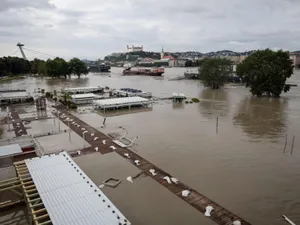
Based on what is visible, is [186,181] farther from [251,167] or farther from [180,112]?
[180,112]

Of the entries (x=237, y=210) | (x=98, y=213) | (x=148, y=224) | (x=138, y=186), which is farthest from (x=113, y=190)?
(x=237, y=210)

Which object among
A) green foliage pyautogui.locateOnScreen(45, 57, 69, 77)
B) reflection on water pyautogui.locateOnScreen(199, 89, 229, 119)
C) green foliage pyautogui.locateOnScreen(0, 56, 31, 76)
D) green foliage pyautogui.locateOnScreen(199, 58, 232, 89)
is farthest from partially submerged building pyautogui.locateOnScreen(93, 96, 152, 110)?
green foliage pyautogui.locateOnScreen(0, 56, 31, 76)

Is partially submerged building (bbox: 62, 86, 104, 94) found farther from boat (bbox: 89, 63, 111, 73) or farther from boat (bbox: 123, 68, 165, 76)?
boat (bbox: 89, 63, 111, 73)

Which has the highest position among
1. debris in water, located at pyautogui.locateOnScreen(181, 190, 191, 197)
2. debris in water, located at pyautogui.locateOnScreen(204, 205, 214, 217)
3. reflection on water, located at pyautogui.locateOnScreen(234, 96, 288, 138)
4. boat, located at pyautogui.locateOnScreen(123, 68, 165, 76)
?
boat, located at pyautogui.locateOnScreen(123, 68, 165, 76)

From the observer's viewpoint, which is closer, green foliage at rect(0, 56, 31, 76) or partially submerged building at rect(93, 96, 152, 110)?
partially submerged building at rect(93, 96, 152, 110)

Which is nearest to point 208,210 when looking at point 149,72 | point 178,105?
point 178,105

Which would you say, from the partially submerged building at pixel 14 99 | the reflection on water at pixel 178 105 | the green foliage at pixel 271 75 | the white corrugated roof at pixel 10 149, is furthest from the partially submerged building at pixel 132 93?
the white corrugated roof at pixel 10 149

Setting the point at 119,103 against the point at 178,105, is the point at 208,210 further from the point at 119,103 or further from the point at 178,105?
the point at 178,105
